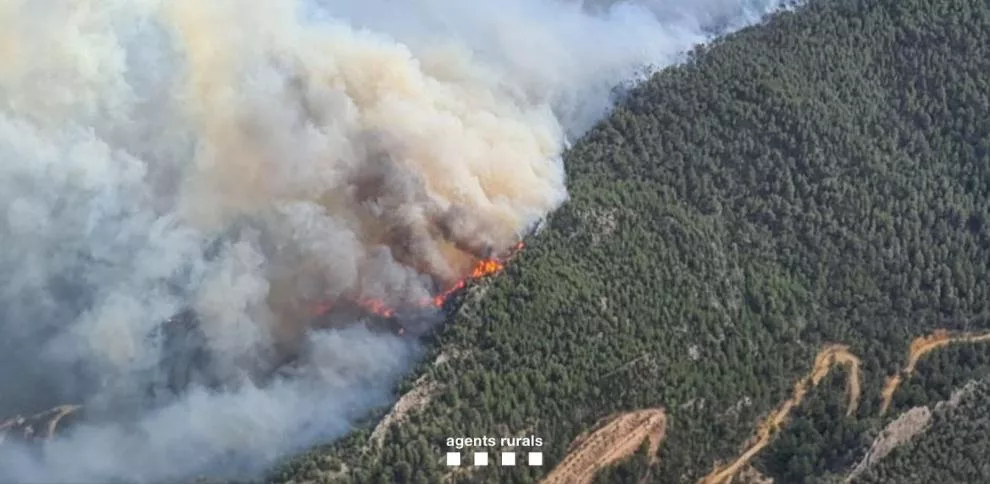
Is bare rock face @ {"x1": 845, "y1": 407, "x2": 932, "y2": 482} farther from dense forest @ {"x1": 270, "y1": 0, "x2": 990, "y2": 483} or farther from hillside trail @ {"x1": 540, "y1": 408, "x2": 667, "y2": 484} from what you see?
hillside trail @ {"x1": 540, "y1": 408, "x2": 667, "y2": 484}

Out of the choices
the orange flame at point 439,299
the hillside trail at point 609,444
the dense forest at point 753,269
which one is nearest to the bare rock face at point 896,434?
the dense forest at point 753,269

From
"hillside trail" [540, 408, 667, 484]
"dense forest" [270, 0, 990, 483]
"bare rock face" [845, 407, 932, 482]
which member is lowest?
"bare rock face" [845, 407, 932, 482]

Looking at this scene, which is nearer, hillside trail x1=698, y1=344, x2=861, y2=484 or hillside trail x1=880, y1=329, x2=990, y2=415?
hillside trail x1=698, y1=344, x2=861, y2=484

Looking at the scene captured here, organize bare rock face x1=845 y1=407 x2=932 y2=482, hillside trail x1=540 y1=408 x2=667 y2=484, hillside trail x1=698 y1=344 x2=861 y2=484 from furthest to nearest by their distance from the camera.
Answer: hillside trail x1=698 y1=344 x2=861 y2=484
bare rock face x1=845 y1=407 x2=932 y2=482
hillside trail x1=540 y1=408 x2=667 y2=484

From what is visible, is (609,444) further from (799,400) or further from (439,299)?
(799,400)

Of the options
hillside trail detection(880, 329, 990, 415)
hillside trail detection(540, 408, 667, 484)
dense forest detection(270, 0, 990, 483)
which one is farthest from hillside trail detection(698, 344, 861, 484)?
hillside trail detection(540, 408, 667, 484)

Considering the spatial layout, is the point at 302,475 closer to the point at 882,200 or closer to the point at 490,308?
the point at 490,308

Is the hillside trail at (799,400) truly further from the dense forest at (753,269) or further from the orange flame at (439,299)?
the orange flame at (439,299)

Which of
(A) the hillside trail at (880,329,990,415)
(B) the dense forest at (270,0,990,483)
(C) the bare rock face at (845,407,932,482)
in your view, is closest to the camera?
(B) the dense forest at (270,0,990,483)
